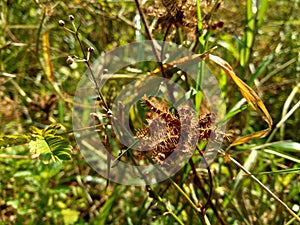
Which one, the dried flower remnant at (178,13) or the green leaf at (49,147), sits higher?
the dried flower remnant at (178,13)

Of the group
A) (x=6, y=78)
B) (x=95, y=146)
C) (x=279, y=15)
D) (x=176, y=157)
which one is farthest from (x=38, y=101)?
(x=279, y=15)

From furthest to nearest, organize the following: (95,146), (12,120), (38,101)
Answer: (12,120) < (38,101) < (95,146)

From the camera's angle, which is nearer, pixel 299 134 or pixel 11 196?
pixel 11 196

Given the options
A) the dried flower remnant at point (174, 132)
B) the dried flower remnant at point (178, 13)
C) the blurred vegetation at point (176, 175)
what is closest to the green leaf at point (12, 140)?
the blurred vegetation at point (176, 175)

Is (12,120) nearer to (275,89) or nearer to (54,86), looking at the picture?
(54,86)

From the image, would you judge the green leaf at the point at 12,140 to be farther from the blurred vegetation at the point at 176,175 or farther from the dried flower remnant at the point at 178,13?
the dried flower remnant at the point at 178,13

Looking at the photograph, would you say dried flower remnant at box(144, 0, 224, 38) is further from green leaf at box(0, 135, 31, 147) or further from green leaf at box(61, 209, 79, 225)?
green leaf at box(61, 209, 79, 225)

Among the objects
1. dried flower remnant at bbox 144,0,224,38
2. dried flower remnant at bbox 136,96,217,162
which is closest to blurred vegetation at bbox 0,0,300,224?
dried flower remnant at bbox 144,0,224,38

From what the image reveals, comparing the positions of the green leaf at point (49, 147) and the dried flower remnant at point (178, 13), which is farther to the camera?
the dried flower remnant at point (178, 13)
